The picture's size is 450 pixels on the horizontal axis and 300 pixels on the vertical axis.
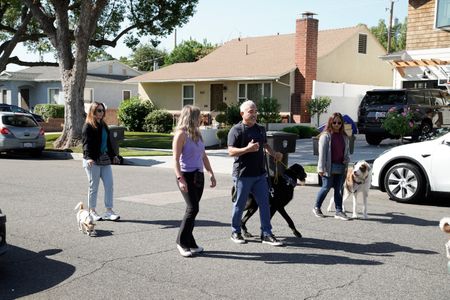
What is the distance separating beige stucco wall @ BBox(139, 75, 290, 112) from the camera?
29641 mm

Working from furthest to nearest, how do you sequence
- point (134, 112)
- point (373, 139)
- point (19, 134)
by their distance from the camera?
point (134, 112)
point (373, 139)
point (19, 134)

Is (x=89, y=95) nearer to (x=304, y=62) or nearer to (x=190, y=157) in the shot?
(x=304, y=62)

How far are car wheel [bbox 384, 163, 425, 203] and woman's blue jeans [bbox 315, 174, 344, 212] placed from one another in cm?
206

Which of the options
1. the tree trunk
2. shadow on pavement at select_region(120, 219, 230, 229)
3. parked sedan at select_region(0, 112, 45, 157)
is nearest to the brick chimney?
the tree trunk

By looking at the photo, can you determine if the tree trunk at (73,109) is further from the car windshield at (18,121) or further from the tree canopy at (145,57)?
the tree canopy at (145,57)

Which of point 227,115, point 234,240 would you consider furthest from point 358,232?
point 227,115

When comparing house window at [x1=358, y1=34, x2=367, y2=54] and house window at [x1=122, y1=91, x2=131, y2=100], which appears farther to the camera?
house window at [x1=122, y1=91, x2=131, y2=100]

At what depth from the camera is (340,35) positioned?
1309 inches

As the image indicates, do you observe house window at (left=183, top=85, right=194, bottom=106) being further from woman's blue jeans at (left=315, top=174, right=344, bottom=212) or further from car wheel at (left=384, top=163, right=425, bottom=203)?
woman's blue jeans at (left=315, top=174, right=344, bottom=212)

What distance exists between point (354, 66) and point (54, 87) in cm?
2302

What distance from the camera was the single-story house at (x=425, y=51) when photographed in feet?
63.1

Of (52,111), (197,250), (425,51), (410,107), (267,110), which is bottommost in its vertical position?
(197,250)

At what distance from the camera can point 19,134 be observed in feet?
61.8

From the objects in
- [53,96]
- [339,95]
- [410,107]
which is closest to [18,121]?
[410,107]
